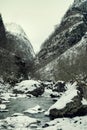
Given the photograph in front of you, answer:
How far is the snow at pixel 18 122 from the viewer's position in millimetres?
36812

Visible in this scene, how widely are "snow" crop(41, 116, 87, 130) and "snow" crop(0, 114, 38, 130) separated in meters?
2.50

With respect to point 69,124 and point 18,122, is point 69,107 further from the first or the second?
point 18,122

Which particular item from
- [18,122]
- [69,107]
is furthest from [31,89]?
[18,122]

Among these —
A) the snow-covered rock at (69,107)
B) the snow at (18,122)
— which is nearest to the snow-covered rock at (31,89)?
the snow-covered rock at (69,107)

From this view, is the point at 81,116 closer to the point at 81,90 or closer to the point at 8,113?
the point at 81,90

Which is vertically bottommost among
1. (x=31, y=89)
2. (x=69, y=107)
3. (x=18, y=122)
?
(x=18, y=122)

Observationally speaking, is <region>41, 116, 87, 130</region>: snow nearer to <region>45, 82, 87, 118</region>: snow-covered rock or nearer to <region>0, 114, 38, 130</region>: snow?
<region>45, 82, 87, 118</region>: snow-covered rock

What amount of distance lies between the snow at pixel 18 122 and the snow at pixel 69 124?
8.20 ft

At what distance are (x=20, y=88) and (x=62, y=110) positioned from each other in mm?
45073

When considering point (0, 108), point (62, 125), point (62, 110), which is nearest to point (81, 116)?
point (62, 110)

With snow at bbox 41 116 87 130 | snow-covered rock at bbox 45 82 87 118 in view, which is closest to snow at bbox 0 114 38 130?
snow at bbox 41 116 87 130

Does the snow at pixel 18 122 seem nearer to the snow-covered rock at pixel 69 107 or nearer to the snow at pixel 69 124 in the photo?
the snow at pixel 69 124

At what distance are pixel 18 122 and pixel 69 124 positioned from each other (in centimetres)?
604

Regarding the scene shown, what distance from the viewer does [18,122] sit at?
38.9 m
